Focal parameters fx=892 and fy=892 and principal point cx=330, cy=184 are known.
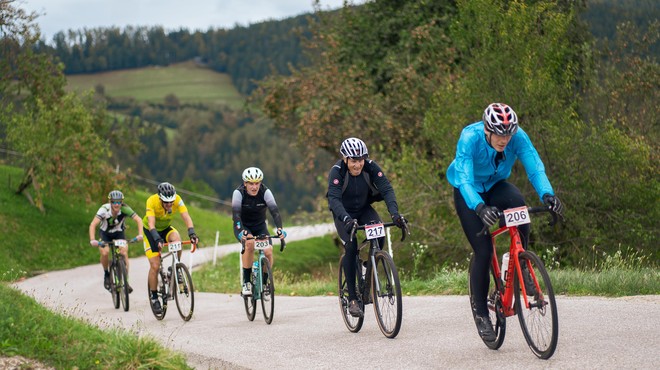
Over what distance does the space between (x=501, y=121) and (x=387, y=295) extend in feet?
8.59

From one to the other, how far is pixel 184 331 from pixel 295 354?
346cm

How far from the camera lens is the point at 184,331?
11586mm

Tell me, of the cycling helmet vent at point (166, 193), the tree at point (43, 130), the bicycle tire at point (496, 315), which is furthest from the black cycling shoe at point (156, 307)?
the tree at point (43, 130)

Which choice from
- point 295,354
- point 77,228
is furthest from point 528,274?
point 77,228

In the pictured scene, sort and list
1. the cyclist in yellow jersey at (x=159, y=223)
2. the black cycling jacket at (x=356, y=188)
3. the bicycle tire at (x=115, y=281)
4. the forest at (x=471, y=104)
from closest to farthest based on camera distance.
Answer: the black cycling jacket at (x=356, y=188)
the cyclist in yellow jersey at (x=159, y=223)
the bicycle tire at (x=115, y=281)
the forest at (x=471, y=104)

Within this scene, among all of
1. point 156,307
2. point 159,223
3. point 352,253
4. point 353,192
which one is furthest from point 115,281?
point 353,192

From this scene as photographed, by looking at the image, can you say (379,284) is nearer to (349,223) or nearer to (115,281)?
(349,223)

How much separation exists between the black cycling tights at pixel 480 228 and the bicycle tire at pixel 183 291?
Result: 247 inches

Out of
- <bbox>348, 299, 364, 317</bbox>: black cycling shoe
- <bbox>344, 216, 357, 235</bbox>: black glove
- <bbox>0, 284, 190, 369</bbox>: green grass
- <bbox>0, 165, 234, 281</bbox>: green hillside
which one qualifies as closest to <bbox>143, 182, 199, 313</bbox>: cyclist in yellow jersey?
<bbox>348, 299, 364, 317</bbox>: black cycling shoe

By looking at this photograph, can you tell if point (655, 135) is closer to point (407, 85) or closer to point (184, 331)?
point (407, 85)

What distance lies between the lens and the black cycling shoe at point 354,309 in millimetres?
9469

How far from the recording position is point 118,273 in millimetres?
16219

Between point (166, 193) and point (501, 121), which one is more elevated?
point (501, 121)

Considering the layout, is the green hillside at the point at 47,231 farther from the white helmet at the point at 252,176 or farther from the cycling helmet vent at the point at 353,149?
the cycling helmet vent at the point at 353,149
